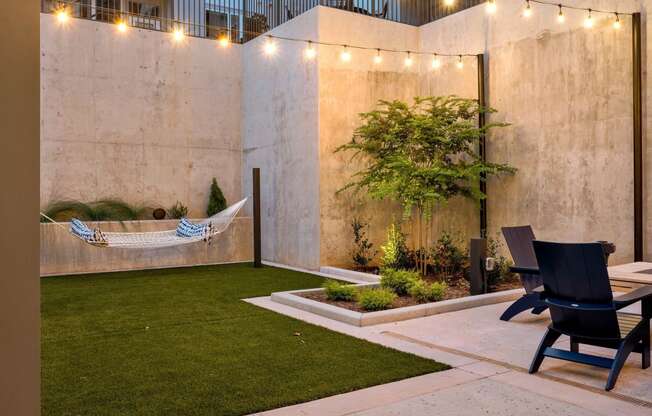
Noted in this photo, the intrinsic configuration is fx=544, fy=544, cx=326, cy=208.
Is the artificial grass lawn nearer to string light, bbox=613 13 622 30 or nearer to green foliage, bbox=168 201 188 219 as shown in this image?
green foliage, bbox=168 201 188 219

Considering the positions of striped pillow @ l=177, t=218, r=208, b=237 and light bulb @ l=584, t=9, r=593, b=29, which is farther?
striped pillow @ l=177, t=218, r=208, b=237

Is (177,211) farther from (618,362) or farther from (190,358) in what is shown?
(618,362)

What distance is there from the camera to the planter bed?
4637mm

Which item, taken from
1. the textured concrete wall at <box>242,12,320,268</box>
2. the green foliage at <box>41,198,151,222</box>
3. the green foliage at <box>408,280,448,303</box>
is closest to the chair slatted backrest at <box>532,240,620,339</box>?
the green foliage at <box>408,280,448,303</box>

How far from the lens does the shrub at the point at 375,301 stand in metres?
4.95

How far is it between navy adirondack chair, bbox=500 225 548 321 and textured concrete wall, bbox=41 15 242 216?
6.21m

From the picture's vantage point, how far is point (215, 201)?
9602 millimetres

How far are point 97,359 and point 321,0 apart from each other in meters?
6.59

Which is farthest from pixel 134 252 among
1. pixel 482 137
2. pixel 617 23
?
pixel 617 23

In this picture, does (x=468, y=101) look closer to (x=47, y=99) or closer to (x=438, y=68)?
(x=438, y=68)

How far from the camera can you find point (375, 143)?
7848mm

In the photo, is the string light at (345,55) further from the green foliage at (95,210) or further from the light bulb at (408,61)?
the green foliage at (95,210)

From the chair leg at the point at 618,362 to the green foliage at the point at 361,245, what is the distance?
202 inches

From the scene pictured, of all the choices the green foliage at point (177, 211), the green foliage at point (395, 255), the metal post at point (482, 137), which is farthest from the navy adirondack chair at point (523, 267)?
the green foliage at point (177, 211)
